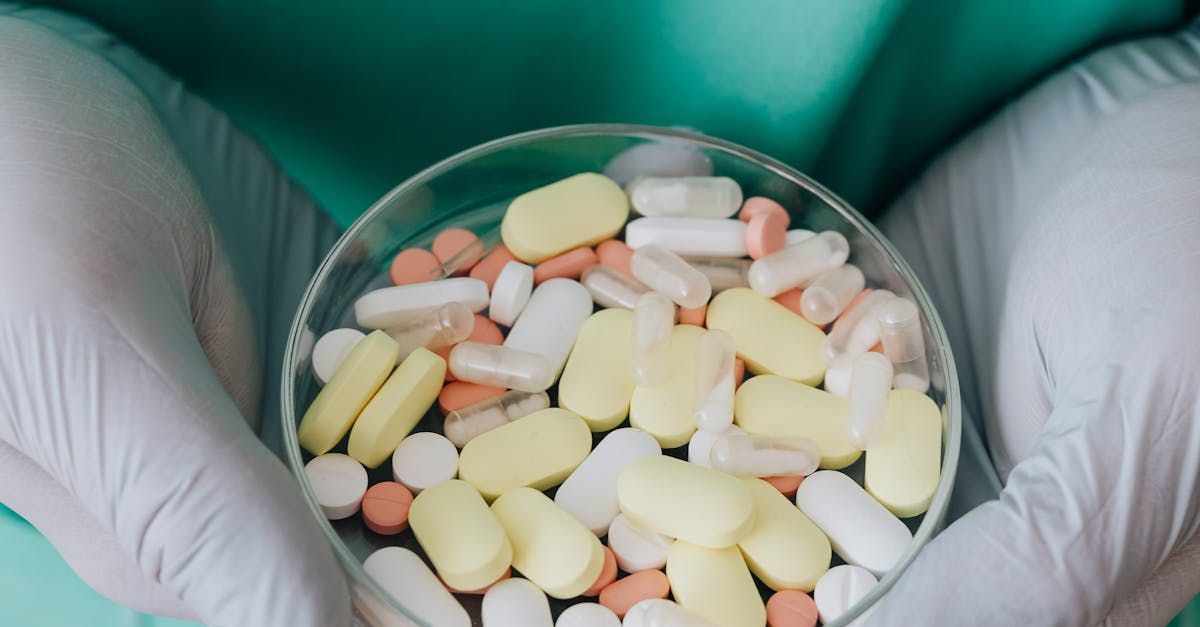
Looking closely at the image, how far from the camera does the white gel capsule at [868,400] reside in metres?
0.81

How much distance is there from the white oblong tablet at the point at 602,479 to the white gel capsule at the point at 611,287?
0.13 m

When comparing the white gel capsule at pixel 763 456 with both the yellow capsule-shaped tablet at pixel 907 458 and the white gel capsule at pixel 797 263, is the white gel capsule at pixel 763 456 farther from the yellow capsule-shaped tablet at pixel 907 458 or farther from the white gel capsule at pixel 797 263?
the white gel capsule at pixel 797 263

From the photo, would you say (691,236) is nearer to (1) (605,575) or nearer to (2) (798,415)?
(2) (798,415)

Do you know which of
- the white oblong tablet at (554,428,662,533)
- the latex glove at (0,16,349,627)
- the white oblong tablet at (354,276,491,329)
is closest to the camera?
the latex glove at (0,16,349,627)

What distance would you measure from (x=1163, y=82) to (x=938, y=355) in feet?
1.43

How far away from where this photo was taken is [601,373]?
860mm

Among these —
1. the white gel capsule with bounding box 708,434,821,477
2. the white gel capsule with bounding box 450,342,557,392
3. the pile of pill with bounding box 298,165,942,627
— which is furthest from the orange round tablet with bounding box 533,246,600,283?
the white gel capsule with bounding box 708,434,821,477

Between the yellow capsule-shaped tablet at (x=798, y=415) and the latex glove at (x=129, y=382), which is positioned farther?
the yellow capsule-shaped tablet at (x=798, y=415)

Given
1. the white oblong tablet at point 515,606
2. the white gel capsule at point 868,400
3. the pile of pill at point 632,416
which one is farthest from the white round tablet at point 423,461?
the white gel capsule at point 868,400

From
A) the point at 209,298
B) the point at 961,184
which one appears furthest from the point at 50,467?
the point at 961,184

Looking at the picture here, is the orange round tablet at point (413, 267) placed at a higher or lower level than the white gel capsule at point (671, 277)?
lower

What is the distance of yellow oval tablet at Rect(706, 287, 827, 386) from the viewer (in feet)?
2.89

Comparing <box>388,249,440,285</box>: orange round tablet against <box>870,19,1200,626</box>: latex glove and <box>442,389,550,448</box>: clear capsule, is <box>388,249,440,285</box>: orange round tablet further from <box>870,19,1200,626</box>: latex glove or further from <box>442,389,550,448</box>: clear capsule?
<box>870,19,1200,626</box>: latex glove

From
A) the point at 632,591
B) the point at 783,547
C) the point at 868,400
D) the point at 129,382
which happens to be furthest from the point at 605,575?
the point at 129,382
